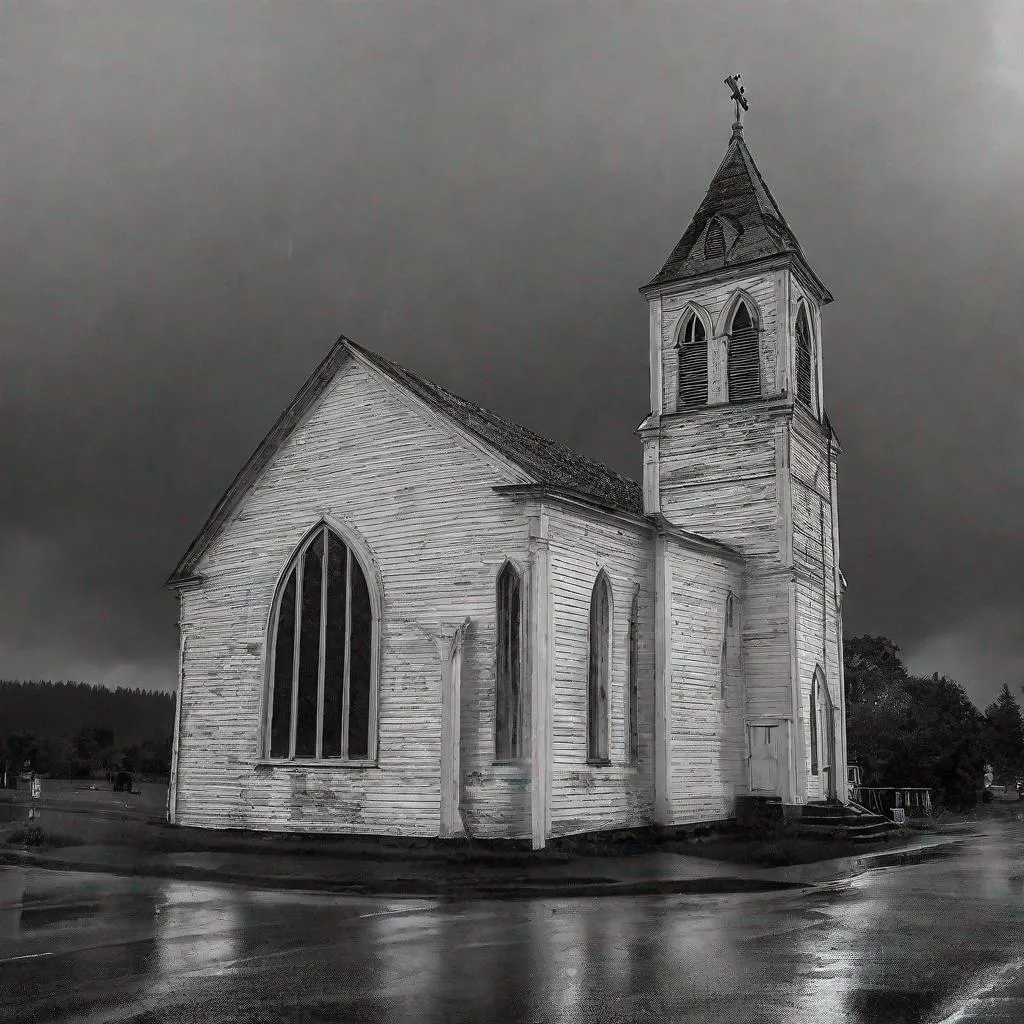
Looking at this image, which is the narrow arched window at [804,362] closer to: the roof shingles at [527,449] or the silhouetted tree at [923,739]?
the roof shingles at [527,449]

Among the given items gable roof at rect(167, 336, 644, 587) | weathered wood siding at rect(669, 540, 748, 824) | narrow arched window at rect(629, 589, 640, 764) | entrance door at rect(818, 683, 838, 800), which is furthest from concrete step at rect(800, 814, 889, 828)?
gable roof at rect(167, 336, 644, 587)

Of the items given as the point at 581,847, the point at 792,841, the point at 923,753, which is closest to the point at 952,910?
the point at 581,847

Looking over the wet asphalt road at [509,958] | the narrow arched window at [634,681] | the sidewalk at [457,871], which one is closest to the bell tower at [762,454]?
the narrow arched window at [634,681]

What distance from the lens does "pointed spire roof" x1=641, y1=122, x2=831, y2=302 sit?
30.3 metres

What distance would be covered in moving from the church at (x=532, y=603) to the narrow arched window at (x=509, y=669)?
2.1 inches

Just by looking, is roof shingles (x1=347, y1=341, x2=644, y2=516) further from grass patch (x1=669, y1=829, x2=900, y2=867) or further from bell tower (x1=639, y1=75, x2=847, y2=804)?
grass patch (x1=669, y1=829, x2=900, y2=867)

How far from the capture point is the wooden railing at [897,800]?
40.4 m

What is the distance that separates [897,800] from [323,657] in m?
25.2

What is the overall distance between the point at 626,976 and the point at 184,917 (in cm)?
596

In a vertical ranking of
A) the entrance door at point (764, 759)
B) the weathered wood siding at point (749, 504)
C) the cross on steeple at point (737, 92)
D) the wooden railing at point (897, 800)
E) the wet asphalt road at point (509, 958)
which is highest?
the cross on steeple at point (737, 92)

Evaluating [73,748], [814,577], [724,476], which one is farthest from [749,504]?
[73,748]

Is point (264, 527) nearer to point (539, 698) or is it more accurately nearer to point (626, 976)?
point (539, 698)

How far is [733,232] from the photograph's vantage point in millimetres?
30953

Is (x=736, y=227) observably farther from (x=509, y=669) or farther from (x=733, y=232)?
(x=509, y=669)
